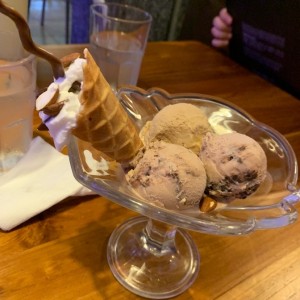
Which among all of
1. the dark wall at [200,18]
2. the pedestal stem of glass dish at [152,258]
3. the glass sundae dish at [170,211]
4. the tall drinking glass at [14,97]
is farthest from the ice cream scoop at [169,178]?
the dark wall at [200,18]

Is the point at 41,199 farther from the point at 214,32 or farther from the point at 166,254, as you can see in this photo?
the point at 214,32

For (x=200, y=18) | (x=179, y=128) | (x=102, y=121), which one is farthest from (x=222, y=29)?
(x=102, y=121)

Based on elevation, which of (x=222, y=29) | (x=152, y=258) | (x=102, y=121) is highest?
(x=102, y=121)

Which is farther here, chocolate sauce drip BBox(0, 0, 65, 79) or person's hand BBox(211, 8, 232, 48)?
person's hand BBox(211, 8, 232, 48)

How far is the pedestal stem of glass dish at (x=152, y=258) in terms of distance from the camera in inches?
21.6

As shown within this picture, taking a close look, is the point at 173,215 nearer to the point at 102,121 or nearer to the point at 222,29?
the point at 102,121

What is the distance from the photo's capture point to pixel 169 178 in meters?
0.48

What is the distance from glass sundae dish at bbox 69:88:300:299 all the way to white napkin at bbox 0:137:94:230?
113 mm

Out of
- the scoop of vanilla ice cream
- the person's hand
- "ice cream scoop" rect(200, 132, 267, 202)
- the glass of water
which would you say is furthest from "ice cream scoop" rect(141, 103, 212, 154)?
the person's hand

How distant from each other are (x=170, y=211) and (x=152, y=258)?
0.20 meters

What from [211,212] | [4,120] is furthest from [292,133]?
[4,120]

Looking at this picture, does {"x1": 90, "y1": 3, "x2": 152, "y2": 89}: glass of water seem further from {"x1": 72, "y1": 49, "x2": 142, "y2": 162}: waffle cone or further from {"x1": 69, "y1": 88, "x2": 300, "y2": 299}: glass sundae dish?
{"x1": 72, "y1": 49, "x2": 142, "y2": 162}: waffle cone

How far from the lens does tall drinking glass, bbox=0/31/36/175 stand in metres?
0.62

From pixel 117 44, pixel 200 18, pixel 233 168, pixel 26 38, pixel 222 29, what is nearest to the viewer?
pixel 26 38
